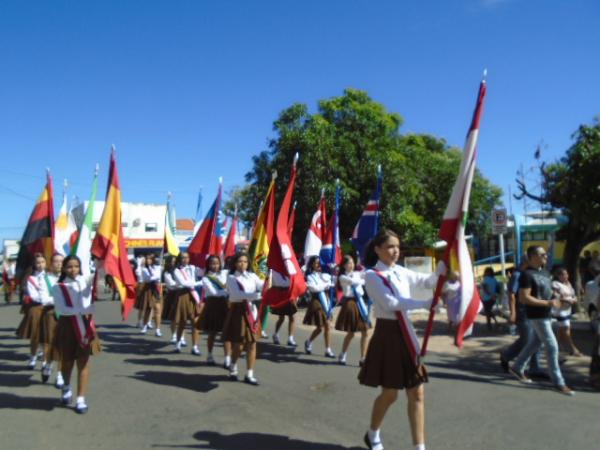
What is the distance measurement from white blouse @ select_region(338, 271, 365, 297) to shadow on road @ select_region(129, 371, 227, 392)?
2.17 m

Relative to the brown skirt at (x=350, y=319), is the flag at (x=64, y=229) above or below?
above

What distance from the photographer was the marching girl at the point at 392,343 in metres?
4.19

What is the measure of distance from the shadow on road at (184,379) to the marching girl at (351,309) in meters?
1.95

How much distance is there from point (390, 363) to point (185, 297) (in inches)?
236

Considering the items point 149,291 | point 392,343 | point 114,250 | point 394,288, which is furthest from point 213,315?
point 394,288

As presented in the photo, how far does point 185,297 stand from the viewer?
959cm

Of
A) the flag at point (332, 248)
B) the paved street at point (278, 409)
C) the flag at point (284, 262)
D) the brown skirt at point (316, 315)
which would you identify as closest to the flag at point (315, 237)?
the flag at point (332, 248)

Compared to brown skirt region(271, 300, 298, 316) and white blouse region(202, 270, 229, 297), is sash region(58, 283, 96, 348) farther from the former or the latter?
brown skirt region(271, 300, 298, 316)

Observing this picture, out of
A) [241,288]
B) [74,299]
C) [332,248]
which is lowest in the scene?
[74,299]

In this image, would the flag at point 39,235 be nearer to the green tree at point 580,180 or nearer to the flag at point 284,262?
the flag at point 284,262

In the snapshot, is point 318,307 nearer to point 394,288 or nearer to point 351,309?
point 351,309

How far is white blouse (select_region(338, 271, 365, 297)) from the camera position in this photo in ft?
26.1

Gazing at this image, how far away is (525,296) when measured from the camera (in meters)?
6.57

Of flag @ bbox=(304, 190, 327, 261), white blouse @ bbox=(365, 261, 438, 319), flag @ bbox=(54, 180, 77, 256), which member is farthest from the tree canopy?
white blouse @ bbox=(365, 261, 438, 319)
